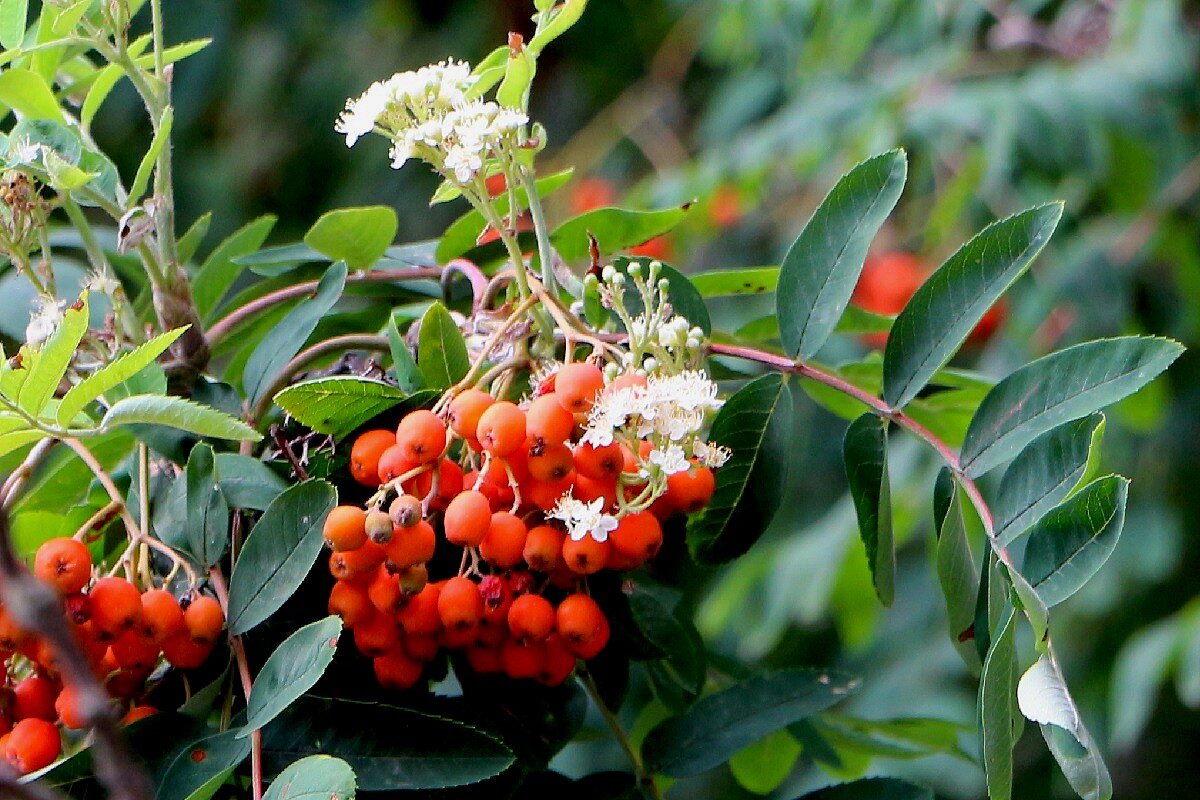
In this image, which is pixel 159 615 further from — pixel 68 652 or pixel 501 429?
pixel 68 652

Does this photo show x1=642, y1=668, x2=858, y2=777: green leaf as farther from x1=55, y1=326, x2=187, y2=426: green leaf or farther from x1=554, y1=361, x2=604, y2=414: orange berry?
x1=55, y1=326, x2=187, y2=426: green leaf

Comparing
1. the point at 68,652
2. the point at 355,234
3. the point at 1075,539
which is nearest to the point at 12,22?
the point at 355,234

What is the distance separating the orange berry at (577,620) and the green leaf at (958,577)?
0.21 metres

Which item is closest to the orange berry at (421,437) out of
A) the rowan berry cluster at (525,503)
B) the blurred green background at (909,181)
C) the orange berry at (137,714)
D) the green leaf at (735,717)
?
the rowan berry cluster at (525,503)

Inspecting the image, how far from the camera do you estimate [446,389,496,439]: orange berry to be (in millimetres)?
704

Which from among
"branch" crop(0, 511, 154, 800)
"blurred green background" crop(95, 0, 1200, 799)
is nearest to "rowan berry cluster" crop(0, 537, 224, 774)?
"branch" crop(0, 511, 154, 800)

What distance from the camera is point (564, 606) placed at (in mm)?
724

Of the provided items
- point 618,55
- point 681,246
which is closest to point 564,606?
point 681,246

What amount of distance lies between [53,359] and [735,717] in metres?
0.49

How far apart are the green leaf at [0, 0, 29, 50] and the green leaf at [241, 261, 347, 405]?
237 mm

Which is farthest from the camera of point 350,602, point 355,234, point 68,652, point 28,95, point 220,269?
point 220,269

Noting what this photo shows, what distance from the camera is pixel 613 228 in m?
0.98

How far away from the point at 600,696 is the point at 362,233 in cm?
36

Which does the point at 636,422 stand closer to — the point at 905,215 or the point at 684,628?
the point at 684,628
